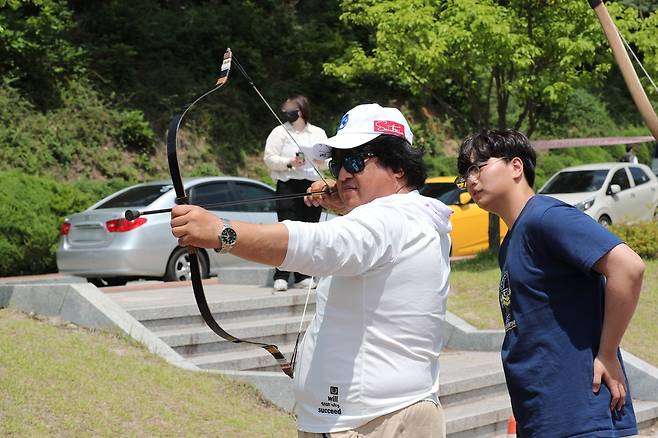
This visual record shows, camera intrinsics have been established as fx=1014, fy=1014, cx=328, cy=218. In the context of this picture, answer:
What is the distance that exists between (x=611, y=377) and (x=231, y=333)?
5.80 meters

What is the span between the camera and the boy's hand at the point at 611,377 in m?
3.36

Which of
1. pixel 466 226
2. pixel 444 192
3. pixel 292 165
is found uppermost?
pixel 292 165

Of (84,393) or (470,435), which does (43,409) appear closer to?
(84,393)

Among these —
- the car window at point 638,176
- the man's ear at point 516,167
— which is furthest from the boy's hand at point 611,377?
the car window at point 638,176

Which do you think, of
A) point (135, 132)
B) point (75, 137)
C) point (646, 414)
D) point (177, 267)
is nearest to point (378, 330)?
point (646, 414)

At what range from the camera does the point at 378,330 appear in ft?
10.4

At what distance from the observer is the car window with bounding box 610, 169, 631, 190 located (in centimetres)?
2027

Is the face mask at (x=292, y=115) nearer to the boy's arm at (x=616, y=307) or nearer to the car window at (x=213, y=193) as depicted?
the car window at (x=213, y=193)

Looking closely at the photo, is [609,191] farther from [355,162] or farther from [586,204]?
[355,162]

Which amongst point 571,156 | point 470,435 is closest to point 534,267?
point 470,435

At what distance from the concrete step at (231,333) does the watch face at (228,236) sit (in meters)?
5.66

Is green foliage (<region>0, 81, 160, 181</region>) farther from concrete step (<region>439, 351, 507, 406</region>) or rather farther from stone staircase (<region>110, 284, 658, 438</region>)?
concrete step (<region>439, 351, 507, 406</region>)

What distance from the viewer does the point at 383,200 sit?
323 cm

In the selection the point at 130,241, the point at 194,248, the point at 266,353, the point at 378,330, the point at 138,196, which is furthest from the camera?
the point at 138,196
